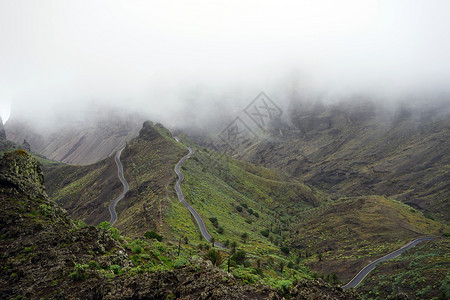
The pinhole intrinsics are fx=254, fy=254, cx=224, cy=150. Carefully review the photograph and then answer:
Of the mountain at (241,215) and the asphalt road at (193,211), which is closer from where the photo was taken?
the mountain at (241,215)

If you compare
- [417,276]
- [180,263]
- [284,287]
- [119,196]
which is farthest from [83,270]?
[119,196]

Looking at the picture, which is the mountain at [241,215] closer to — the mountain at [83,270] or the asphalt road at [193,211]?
the asphalt road at [193,211]

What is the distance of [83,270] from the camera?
51.2 ft

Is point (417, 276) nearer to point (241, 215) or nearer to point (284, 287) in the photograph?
point (284, 287)

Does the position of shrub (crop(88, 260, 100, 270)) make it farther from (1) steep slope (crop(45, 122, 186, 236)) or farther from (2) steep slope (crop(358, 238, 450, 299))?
(2) steep slope (crop(358, 238, 450, 299))

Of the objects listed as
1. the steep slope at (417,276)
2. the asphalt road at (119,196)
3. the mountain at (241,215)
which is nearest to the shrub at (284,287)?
the mountain at (241,215)

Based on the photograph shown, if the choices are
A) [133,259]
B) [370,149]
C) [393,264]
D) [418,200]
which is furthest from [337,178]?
[133,259]

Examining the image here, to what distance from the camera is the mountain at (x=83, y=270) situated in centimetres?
1380

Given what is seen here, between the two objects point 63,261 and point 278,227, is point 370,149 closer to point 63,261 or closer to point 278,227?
point 278,227

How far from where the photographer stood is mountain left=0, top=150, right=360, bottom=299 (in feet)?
45.3

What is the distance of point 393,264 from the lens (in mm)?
45281

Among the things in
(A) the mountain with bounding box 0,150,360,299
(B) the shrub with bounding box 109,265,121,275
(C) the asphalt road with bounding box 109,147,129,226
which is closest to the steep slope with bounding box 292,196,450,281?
(A) the mountain with bounding box 0,150,360,299

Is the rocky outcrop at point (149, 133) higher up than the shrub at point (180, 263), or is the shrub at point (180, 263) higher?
the rocky outcrop at point (149, 133)

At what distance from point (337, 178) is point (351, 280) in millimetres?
137194
